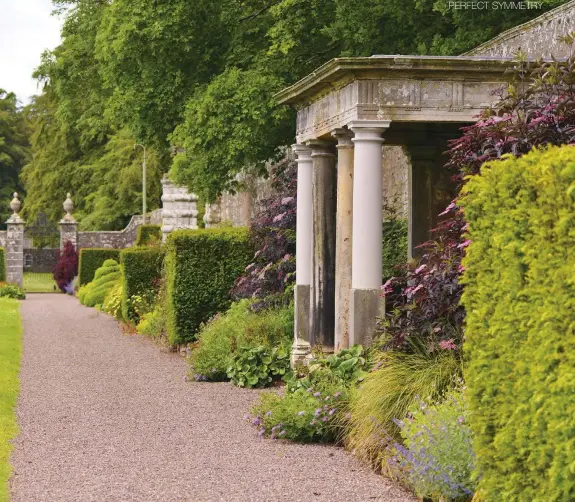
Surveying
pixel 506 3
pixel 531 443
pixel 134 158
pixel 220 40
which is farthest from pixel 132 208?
pixel 531 443

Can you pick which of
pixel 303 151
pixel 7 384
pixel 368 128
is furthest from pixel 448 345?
pixel 7 384

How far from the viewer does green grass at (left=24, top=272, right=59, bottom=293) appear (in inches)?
1720

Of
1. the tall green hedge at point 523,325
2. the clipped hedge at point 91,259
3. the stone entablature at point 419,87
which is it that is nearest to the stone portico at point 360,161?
the stone entablature at point 419,87

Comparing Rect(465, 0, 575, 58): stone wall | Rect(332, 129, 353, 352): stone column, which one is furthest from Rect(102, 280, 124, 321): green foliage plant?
Rect(332, 129, 353, 352): stone column

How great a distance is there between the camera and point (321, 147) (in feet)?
38.8

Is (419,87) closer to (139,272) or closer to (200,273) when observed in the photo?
(200,273)

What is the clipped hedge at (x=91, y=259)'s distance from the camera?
1487 inches

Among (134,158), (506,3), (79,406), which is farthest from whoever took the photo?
(134,158)

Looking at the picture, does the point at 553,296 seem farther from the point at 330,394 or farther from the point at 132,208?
the point at 132,208

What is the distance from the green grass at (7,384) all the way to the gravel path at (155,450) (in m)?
0.08

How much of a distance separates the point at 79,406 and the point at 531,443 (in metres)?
6.58

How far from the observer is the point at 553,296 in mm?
5070

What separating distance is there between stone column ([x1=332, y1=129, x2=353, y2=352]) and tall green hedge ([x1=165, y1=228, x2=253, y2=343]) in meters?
5.42

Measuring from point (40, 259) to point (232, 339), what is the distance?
132ft
